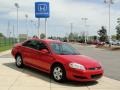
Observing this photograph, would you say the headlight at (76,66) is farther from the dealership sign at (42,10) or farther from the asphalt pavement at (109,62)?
the dealership sign at (42,10)

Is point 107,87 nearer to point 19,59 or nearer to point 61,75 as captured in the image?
point 61,75

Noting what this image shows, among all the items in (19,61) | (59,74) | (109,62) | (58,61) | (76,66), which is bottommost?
(109,62)

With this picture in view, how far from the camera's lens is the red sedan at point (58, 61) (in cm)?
1170

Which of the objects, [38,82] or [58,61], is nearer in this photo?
[38,82]

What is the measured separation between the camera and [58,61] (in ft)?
40.2

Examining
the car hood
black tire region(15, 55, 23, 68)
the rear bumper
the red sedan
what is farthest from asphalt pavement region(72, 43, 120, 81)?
black tire region(15, 55, 23, 68)

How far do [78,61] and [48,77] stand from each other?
1735 millimetres

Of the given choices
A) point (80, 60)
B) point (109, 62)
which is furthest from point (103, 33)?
point (80, 60)

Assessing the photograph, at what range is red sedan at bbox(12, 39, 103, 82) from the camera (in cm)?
1170

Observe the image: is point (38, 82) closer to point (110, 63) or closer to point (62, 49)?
point (62, 49)

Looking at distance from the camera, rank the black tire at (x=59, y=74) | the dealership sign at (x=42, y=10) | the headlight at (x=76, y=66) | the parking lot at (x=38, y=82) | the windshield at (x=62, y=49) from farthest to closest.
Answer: the dealership sign at (x=42, y=10)
the windshield at (x=62, y=49)
the black tire at (x=59, y=74)
the headlight at (x=76, y=66)
the parking lot at (x=38, y=82)

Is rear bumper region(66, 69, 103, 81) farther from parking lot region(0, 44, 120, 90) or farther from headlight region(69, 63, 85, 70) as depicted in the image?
parking lot region(0, 44, 120, 90)

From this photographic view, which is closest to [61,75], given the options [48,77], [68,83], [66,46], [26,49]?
[68,83]

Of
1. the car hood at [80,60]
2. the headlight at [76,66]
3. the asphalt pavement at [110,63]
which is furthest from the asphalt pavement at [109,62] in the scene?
the headlight at [76,66]
